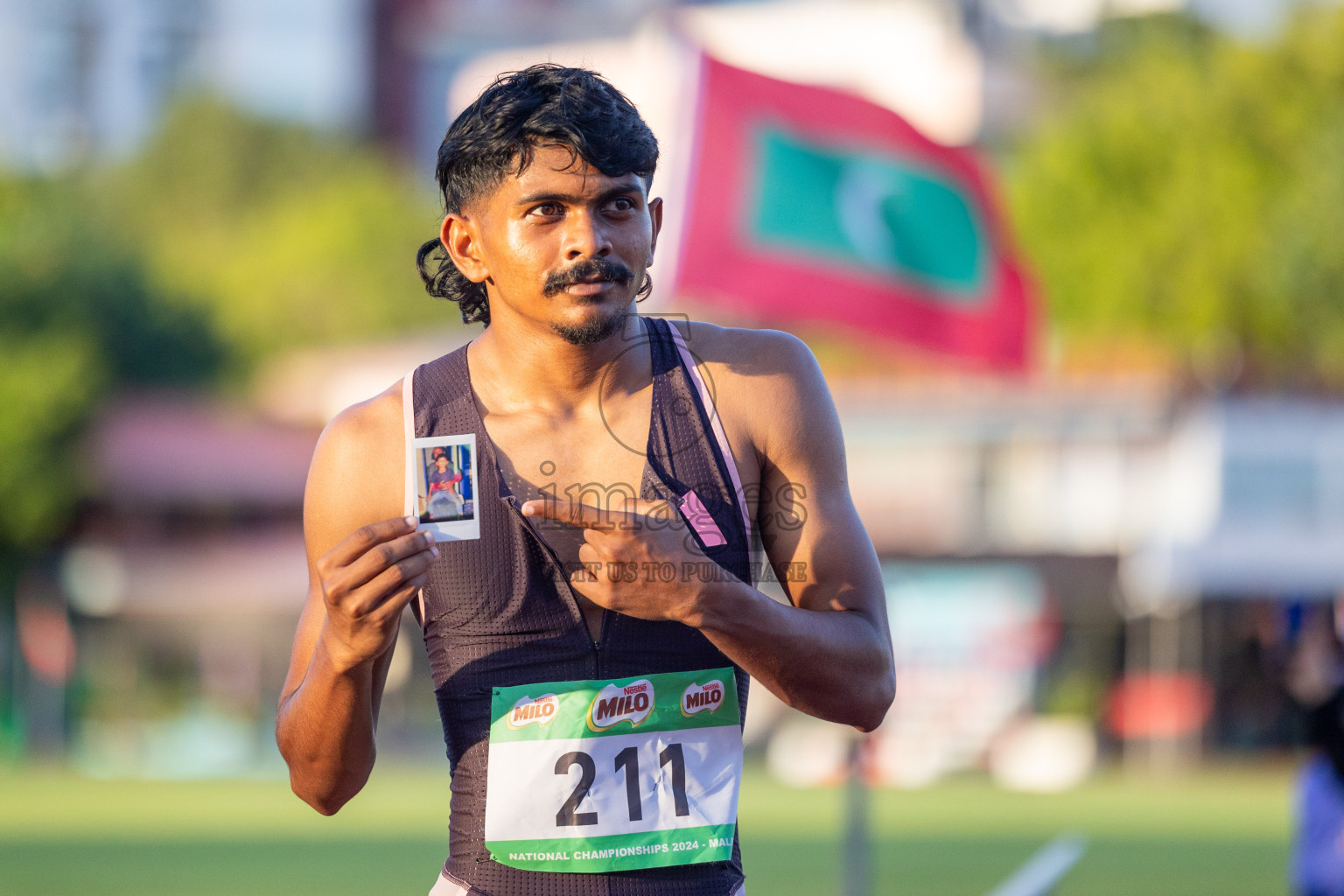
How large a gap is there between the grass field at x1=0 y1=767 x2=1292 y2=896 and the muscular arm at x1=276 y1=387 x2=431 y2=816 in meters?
9.11

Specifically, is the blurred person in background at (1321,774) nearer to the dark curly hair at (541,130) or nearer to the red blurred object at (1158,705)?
the dark curly hair at (541,130)

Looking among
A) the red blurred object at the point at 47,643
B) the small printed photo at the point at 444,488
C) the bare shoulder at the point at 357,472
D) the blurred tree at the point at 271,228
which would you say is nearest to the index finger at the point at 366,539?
the small printed photo at the point at 444,488

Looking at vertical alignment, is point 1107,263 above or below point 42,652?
above

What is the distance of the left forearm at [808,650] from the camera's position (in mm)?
2801

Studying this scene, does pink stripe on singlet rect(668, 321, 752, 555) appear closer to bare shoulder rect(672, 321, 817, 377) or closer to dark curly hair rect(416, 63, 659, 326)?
bare shoulder rect(672, 321, 817, 377)

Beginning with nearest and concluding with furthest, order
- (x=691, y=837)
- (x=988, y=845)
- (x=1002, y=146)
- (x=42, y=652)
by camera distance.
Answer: (x=691, y=837) → (x=988, y=845) → (x=42, y=652) → (x=1002, y=146)

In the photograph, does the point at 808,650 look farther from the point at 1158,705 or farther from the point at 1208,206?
the point at 1208,206

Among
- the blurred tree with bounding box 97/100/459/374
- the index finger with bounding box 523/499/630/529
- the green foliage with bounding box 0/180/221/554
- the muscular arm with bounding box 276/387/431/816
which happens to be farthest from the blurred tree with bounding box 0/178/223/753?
the index finger with bounding box 523/499/630/529

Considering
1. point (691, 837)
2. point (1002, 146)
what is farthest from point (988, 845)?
point (1002, 146)

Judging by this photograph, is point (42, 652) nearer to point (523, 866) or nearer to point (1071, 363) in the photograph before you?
point (1071, 363)

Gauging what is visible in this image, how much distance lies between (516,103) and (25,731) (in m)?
29.6

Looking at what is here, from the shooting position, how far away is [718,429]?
3.05 m

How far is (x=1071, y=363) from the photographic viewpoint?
3744 centimetres

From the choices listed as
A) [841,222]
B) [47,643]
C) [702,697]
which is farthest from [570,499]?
[47,643]
